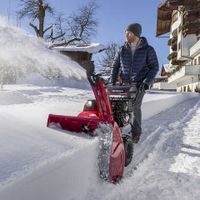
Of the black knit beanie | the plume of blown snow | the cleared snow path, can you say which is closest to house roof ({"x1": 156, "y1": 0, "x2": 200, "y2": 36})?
the cleared snow path

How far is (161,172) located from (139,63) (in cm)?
156

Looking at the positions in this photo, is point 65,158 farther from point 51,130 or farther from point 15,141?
point 51,130

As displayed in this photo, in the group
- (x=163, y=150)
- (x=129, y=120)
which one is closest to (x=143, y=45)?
(x=129, y=120)

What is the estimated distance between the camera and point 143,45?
516 cm

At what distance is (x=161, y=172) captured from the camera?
441 cm

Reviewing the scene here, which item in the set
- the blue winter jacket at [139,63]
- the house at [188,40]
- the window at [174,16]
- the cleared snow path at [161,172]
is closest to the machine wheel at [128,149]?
the cleared snow path at [161,172]

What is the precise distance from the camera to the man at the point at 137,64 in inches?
200

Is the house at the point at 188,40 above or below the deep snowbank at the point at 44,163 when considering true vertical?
above

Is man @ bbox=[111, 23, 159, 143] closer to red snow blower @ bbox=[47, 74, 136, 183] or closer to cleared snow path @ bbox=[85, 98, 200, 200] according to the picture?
cleared snow path @ bbox=[85, 98, 200, 200]

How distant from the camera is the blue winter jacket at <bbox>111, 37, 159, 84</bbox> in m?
5.17

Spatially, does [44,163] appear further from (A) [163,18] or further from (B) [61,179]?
(A) [163,18]

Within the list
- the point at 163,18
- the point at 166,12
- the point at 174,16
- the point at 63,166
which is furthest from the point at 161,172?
the point at 163,18

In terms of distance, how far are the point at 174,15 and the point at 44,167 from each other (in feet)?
175

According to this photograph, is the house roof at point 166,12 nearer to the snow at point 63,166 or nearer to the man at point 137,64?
the man at point 137,64
